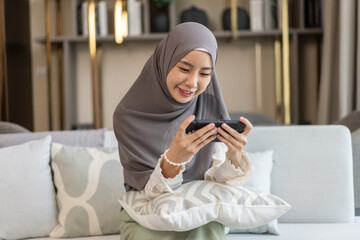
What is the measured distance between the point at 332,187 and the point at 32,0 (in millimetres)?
3877

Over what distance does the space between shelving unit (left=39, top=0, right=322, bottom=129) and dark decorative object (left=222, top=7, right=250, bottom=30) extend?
0.24 feet

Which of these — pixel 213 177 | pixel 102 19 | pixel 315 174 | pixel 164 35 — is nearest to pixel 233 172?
pixel 213 177

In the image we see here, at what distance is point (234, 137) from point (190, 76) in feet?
0.71

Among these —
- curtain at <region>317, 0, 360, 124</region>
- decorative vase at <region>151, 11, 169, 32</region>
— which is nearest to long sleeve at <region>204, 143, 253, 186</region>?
curtain at <region>317, 0, 360, 124</region>

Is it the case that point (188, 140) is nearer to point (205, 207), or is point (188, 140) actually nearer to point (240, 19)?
point (205, 207)

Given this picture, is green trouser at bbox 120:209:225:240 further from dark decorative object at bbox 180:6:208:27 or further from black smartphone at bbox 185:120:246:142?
dark decorative object at bbox 180:6:208:27

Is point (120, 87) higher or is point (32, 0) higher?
point (32, 0)

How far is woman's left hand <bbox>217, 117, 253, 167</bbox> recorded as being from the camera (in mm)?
1430

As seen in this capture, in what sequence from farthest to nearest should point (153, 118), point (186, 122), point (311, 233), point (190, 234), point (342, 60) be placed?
1. point (342, 60)
2. point (311, 233)
3. point (153, 118)
4. point (190, 234)
5. point (186, 122)

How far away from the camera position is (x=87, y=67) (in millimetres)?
5027

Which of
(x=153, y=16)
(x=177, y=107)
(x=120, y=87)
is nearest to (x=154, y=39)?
(x=153, y=16)

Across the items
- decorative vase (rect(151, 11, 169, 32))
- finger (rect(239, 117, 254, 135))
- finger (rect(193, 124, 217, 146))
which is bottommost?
finger (rect(193, 124, 217, 146))

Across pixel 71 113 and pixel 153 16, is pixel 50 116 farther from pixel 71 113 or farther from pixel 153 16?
pixel 153 16

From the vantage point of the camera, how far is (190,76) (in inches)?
59.6
